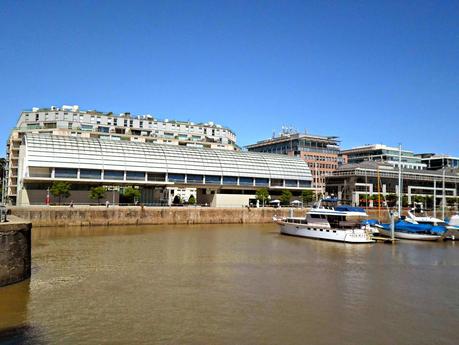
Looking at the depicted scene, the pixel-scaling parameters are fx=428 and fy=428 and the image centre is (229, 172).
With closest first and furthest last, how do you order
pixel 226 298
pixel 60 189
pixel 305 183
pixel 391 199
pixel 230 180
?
1. pixel 226 298
2. pixel 60 189
3. pixel 230 180
4. pixel 305 183
5. pixel 391 199

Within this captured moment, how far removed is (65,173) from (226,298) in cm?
9061

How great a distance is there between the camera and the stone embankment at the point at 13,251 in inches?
1154

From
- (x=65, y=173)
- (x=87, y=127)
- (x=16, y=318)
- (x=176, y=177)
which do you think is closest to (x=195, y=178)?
(x=176, y=177)

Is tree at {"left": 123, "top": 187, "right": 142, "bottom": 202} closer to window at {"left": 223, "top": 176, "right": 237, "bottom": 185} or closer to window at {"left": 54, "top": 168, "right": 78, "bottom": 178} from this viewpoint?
window at {"left": 54, "top": 168, "right": 78, "bottom": 178}

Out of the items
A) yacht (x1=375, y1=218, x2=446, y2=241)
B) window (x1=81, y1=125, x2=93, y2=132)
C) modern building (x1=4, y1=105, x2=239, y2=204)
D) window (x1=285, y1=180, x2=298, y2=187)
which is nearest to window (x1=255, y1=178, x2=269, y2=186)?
window (x1=285, y1=180, x2=298, y2=187)

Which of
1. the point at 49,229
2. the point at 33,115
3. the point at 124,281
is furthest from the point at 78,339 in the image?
the point at 33,115

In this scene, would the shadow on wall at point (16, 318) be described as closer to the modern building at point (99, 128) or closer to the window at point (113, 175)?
the window at point (113, 175)

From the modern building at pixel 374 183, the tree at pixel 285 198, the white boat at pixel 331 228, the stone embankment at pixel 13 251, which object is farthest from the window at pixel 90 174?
the modern building at pixel 374 183

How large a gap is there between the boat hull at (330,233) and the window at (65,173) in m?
60.1

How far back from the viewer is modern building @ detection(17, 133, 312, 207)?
357 ft

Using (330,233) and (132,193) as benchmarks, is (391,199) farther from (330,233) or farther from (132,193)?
(330,233)

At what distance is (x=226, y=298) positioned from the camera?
30.5 meters

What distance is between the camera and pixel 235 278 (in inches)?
1484

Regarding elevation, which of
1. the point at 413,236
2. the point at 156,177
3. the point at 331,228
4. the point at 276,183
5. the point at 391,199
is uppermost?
the point at 156,177
